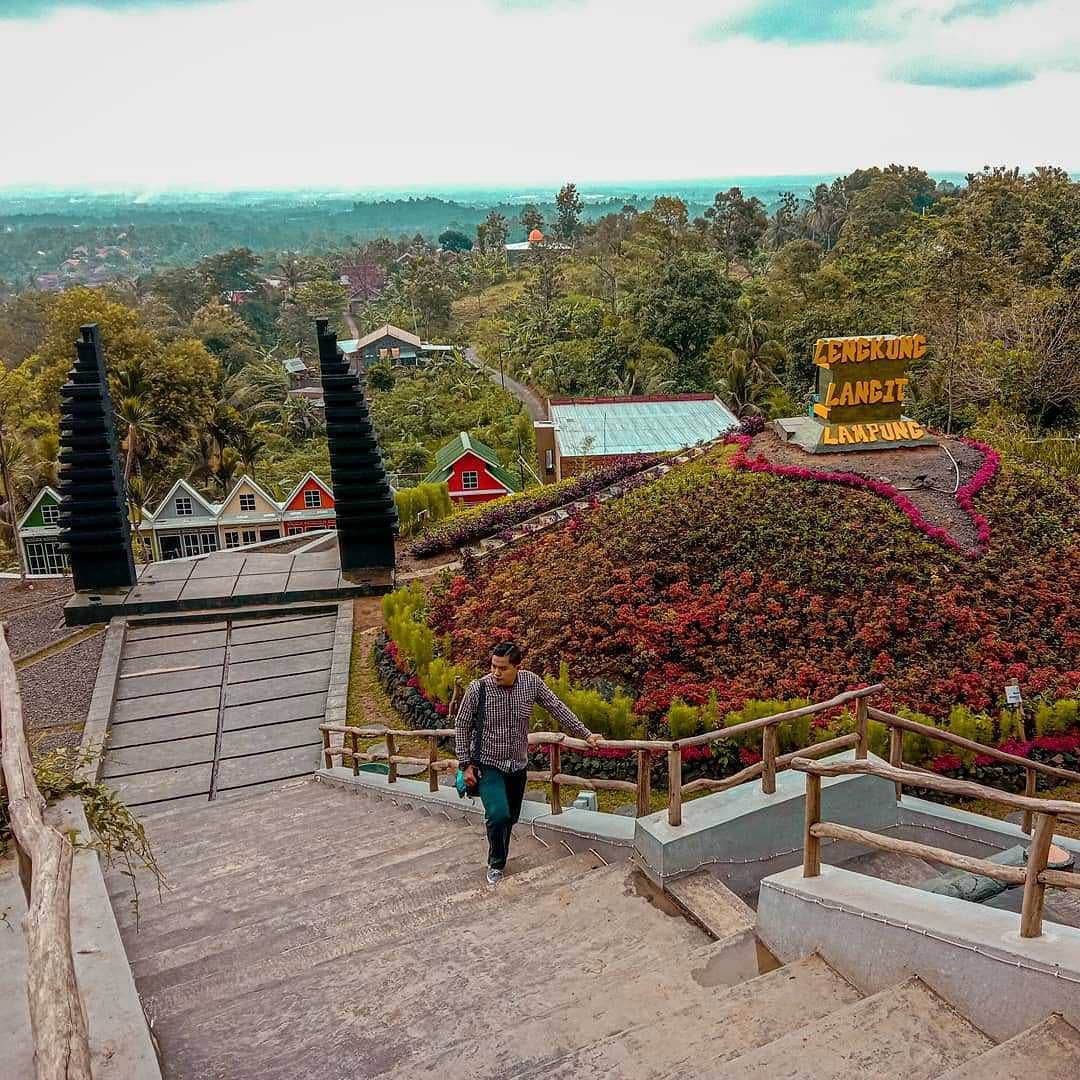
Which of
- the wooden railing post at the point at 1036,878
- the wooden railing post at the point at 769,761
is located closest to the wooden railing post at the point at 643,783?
the wooden railing post at the point at 769,761

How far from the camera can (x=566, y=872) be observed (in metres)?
4.95

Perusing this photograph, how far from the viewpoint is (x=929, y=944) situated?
10.9 ft

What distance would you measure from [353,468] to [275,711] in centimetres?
400

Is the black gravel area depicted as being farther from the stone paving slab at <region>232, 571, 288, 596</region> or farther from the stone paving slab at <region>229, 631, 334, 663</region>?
the stone paving slab at <region>229, 631, 334, 663</region>

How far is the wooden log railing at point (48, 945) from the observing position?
2.18 meters

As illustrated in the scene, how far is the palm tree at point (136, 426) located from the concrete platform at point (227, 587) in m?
6.22

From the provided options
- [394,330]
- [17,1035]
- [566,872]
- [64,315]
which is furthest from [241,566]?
[394,330]

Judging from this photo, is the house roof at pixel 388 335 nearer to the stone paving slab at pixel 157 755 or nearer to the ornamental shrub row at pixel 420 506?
the ornamental shrub row at pixel 420 506

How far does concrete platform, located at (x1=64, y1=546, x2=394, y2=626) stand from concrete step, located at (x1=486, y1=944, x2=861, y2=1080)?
32.4ft

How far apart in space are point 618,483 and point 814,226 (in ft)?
194

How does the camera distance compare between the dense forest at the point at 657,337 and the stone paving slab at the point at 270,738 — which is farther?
the dense forest at the point at 657,337

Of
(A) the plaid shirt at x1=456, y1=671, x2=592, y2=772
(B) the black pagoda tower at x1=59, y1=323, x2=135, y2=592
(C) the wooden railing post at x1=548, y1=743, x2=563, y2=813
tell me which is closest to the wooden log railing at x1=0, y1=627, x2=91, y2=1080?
(A) the plaid shirt at x1=456, y1=671, x2=592, y2=772

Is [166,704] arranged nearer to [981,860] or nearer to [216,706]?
[216,706]

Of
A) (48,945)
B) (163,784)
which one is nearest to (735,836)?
(48,945)
